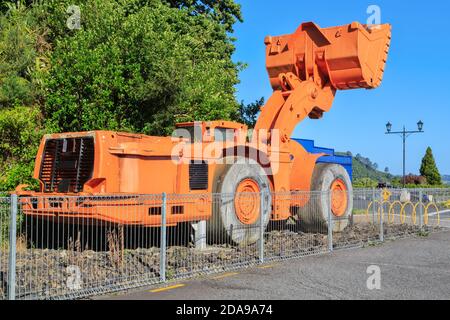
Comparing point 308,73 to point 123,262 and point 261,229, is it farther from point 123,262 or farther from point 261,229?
point 123,262

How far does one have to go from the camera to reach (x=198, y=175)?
11391 millimetres

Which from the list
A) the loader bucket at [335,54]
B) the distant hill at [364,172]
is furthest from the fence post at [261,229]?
the distant hill at [364,172]

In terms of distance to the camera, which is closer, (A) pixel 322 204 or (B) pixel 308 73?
(A) pixel 322 204

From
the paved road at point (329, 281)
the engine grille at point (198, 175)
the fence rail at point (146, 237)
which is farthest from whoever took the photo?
the engine grille at point (198, 175)

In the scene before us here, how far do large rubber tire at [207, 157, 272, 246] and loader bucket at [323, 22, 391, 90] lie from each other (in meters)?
3.84

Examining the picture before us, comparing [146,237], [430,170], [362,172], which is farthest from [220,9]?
[362,172]

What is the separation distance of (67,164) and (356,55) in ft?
24.4

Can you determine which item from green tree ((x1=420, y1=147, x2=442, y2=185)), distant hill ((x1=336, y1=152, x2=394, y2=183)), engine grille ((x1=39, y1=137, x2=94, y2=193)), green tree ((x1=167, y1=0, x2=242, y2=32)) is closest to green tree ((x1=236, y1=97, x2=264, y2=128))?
green tree ((x1=167, y1=0, x2=242, y2=32))

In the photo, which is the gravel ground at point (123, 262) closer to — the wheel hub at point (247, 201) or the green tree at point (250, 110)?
the wheel hub at point (247, 201)

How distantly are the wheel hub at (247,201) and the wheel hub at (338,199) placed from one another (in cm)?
295

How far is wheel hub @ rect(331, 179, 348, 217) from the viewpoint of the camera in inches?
568

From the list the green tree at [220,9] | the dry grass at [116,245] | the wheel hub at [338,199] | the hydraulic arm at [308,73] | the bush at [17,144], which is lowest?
the dry grass at [116,245]

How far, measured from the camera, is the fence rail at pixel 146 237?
8.26 metres
